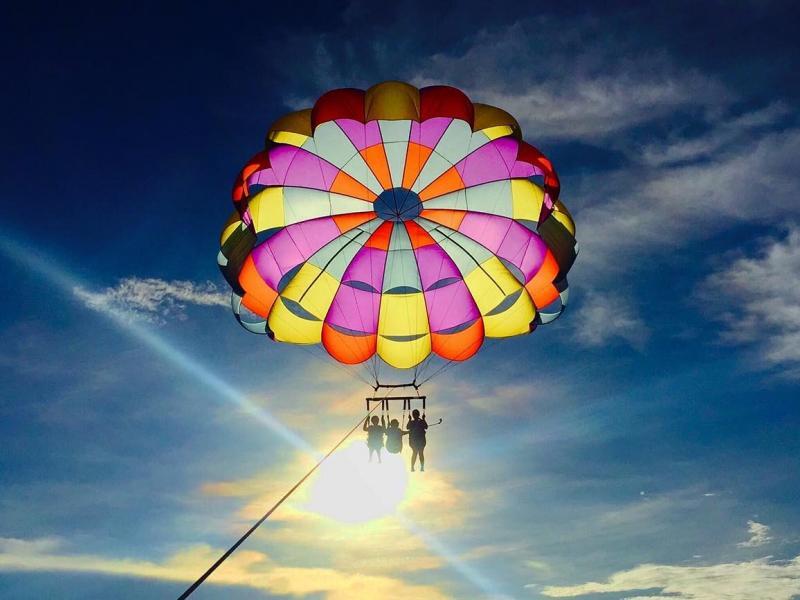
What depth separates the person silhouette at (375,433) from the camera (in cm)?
1753

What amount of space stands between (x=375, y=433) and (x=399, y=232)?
4995 mm

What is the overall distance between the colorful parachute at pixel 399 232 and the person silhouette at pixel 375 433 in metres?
1.65

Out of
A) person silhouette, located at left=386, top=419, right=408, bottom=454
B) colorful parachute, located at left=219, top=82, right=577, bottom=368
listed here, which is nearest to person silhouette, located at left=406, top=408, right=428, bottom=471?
person silhouette, located at left=386, top=419, right=408, bottom=454

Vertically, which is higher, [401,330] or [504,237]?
[504,237]

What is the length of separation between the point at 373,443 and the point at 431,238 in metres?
5.18

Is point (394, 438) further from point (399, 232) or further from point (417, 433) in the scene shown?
point (399, 232)

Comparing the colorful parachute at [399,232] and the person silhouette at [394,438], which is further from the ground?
the colorful parachute at [399,232]

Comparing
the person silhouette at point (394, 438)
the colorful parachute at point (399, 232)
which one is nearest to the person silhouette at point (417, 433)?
the person silhouette at point (394, 438)

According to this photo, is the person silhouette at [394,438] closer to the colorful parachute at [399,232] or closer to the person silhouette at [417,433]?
the person silhouette at [417,433]

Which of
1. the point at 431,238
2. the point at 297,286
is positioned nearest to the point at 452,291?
the point at 431,238

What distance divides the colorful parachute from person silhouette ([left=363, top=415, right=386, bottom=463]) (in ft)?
5.41

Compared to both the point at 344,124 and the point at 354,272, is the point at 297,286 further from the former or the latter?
the point at 344,124

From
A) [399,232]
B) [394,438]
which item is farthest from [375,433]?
[399,232]

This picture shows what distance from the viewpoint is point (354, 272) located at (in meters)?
18.7
